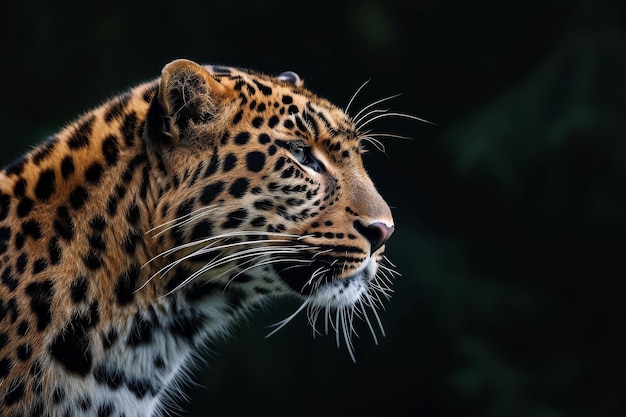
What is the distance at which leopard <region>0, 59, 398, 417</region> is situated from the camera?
3.45 m

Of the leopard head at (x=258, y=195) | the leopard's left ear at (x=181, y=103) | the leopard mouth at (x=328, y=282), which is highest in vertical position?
the leopard's left ear at (x=181, y=103)

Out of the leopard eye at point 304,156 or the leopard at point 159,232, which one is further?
the leopard eye at point 304,156

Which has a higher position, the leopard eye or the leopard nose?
the leopard eye

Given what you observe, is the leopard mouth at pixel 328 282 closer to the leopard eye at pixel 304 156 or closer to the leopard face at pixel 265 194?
the leopard face at pixel 265 194

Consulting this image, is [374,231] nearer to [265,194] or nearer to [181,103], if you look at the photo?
[265,194]

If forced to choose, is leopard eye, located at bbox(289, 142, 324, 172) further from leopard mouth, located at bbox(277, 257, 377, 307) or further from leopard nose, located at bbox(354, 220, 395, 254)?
leopard mouth, located at bbox(277, 257, 377, 307)

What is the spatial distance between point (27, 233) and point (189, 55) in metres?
6.49

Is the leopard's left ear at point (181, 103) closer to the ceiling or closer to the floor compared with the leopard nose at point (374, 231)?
closer to the ceiling

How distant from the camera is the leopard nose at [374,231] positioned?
11.8 feet

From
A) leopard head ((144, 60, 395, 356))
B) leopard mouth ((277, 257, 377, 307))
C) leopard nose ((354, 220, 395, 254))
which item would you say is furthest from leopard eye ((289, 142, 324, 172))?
leopard mouth ((277, 257, 377, 307))

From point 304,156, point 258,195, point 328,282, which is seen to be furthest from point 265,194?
point 328,282

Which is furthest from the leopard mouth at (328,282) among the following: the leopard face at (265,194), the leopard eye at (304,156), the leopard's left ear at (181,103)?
the leopard's left ear at (181,103)

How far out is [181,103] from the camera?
3523 millimetres

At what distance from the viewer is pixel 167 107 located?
346 centimetres
